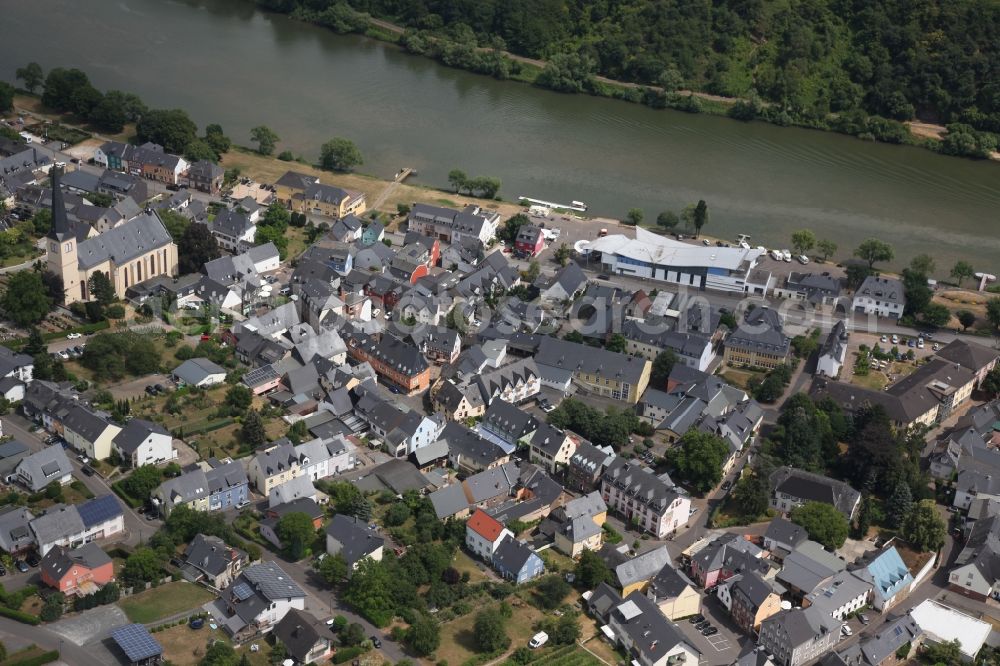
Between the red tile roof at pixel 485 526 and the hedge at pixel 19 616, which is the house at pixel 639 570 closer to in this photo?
the red tile roof at pixel 485 526

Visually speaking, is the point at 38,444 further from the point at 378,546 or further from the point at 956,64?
the point at 956,64

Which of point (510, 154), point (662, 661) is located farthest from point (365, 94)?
point (662, 661)

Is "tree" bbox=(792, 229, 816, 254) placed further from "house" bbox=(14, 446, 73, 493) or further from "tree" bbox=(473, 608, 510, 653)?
"house" bbox=(14, 446, 73, 493)

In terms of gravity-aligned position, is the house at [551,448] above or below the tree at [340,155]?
below

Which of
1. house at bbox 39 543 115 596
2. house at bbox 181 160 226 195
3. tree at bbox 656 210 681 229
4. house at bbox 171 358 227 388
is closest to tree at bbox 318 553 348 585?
house at bbox 39 543 115 596

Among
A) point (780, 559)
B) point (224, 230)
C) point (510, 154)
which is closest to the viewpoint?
point (780, 559)

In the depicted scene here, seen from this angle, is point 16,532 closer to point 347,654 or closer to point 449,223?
point 347,654

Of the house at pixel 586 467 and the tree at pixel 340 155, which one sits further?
the tree at pixel 340 155

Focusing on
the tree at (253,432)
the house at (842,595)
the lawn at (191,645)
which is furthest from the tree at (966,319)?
the lawn at (191,645)
